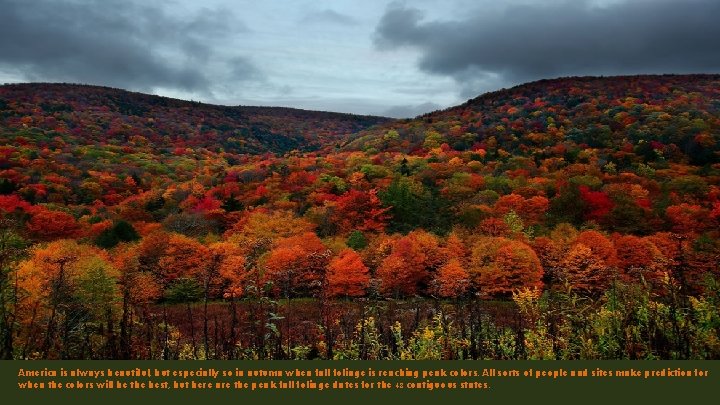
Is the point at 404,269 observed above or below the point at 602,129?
below

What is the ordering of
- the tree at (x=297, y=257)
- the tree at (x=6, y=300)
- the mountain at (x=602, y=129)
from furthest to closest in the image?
the mountain at (x=602, y=129)
the tree at (x=297, y=257)
the tree at (x=6, y=300)

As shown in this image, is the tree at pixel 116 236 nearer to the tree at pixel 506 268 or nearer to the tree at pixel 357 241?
the tree at pixel 357 241

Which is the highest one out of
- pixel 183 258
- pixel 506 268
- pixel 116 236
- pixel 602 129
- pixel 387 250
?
pixel 602 129


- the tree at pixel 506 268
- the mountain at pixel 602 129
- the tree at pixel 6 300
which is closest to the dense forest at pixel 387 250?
the tree at pixel 6 300

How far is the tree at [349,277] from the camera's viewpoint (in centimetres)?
5588

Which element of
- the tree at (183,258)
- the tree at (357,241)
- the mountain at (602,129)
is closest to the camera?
the tree at (183,258)

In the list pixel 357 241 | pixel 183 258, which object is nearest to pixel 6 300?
pixel 183 258

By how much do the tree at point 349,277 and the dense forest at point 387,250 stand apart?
240mm

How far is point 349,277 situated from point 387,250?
28.8 ft

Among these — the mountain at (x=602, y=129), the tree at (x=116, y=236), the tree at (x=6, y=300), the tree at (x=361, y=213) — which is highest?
the mountain at (x=602, y=129)

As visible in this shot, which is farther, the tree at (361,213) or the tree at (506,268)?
the tree at (361,213)

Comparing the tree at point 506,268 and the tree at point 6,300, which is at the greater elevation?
the tree at point 6,300

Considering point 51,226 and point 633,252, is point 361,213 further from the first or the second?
point 51,226

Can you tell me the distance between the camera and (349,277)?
185ft
